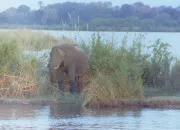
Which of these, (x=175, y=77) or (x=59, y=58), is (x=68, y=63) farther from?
(x=175, y=77)

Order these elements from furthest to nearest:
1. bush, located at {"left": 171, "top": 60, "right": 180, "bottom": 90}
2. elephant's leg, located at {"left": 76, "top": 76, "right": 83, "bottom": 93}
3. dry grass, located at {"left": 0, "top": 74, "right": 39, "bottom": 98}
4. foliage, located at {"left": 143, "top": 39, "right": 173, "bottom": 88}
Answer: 1. foliage, located at {"left": 143, "top": 39, "right": 173, "bottom": 88}
2. bush, located at {"left": 171, "top": 60, "right": 180, "bottom": 90}
3. elephant's leg, located at {"left": 76, "top": 76, "right": 83, "bottom": 93}
4. dry grass, located at {"left": 0, "top": 74, "right": 39, "bottom": 98}

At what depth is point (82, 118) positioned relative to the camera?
17062mm

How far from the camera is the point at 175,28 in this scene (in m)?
36.4

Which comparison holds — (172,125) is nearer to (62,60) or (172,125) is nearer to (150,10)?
(62,60)

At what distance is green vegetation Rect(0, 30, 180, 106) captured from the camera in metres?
19.3

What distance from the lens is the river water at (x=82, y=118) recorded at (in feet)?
51.9

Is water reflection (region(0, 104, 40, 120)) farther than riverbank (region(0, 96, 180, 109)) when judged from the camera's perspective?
No

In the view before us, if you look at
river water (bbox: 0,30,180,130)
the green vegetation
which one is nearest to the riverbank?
the green vegetation

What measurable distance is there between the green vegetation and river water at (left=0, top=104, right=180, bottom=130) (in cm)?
79

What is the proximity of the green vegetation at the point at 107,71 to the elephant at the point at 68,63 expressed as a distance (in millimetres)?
279

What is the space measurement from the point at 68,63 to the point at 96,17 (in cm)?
1121

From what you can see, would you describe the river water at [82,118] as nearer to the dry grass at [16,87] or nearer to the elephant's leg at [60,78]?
the dry grass at [16,87]

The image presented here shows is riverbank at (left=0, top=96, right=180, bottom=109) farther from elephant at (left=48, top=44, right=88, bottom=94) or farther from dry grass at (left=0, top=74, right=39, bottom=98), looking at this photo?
elephant at (left=48, top=44, right=88, bottom=94)

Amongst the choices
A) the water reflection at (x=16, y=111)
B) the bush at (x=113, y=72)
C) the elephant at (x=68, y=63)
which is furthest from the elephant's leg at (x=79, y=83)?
the water reflection at (x=16, y=111)
